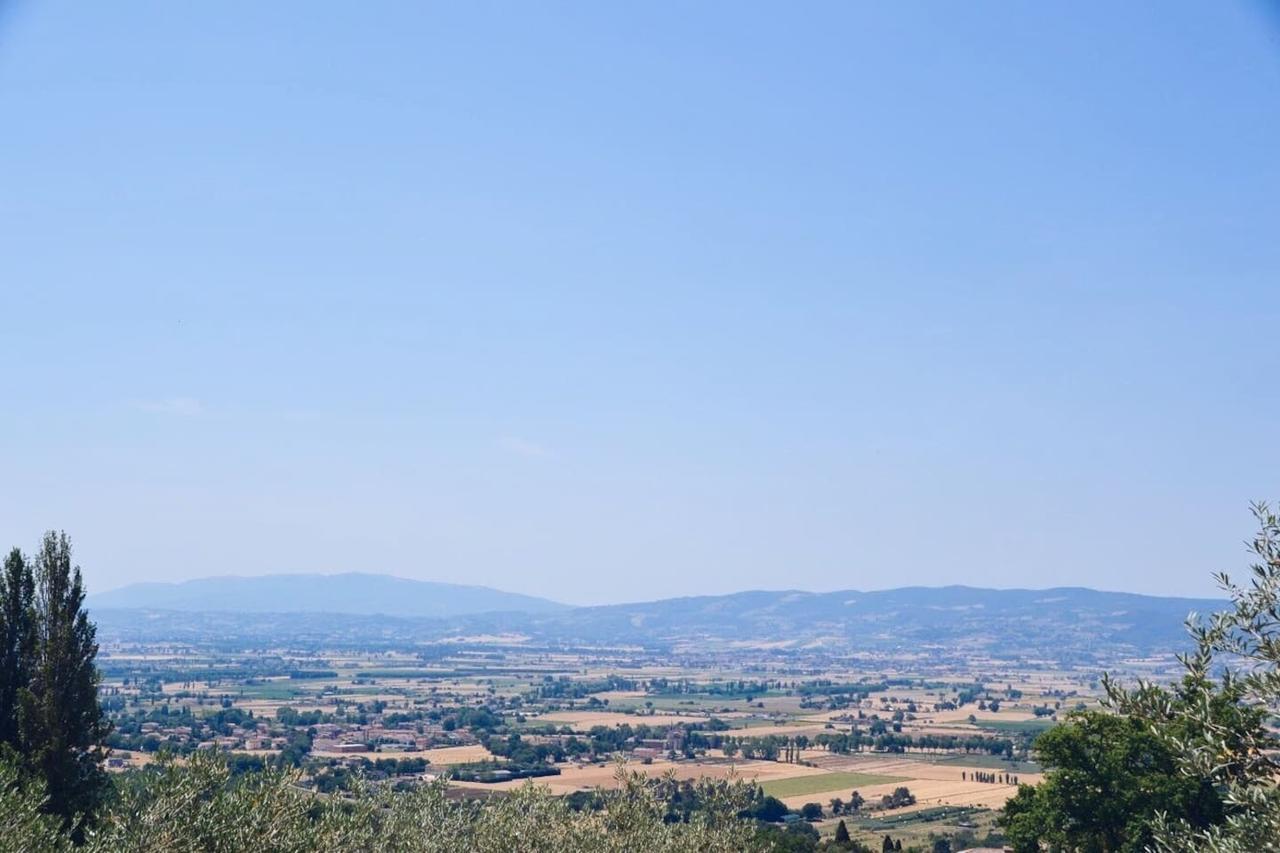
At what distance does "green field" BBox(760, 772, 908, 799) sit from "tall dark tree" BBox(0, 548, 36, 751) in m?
62.1

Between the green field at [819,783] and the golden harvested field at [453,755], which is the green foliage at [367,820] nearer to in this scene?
the green field at [819,783]

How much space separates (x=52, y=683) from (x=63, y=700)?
1.45ft

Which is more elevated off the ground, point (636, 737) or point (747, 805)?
point (747, 805)

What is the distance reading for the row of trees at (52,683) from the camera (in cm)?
2666

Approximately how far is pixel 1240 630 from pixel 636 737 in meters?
120

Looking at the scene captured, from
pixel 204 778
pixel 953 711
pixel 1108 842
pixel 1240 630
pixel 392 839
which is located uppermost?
pixel 1240 630

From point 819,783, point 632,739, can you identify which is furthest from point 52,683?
point 632,739

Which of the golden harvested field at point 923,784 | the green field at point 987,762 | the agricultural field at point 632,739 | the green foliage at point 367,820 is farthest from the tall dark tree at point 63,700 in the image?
the green field at point 987,762

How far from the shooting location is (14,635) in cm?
2800

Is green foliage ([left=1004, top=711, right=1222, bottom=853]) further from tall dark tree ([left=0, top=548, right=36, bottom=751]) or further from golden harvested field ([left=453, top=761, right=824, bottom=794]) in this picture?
golden harvested field ([left=453, top=761, right=824, bottom=794])

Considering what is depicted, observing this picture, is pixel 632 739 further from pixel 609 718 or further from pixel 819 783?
pixel 819 783

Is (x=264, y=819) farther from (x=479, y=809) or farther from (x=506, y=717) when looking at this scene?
(x=506, y=717)

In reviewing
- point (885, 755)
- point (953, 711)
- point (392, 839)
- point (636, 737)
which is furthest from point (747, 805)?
point (953, 711)

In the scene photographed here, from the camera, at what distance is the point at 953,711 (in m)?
172
